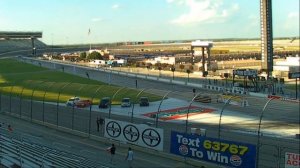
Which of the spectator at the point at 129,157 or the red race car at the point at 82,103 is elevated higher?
the red race car at the point at 82,103

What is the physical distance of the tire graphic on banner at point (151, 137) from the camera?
25.5 meters

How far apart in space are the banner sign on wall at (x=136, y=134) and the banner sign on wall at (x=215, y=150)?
1546 millimetres

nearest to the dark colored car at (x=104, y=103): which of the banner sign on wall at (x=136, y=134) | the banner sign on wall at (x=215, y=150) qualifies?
the banner sign on wall at (x=136, y=134)

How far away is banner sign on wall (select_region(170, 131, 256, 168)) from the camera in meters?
20.9

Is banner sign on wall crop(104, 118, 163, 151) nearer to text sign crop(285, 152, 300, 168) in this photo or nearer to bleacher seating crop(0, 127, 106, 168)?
bleacher seating crop(0, 127, 106, 168)

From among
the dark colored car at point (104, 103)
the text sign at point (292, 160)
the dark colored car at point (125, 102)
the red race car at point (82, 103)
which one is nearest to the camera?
the text sign at point (292, 160)

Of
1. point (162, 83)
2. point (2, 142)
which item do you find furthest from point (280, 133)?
point (162, 83)

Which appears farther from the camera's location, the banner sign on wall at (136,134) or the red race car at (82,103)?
the red race car at (82,103)

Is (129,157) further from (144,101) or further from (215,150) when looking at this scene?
(144,101)

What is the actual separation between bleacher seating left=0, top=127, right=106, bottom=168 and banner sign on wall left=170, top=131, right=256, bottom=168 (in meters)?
6.26

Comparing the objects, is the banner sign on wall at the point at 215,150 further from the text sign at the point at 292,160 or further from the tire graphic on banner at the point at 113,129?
the tire graphic on banner at the point at 113,129

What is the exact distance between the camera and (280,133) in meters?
25.2

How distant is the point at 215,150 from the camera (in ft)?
72.5

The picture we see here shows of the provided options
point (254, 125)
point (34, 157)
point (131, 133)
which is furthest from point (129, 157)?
point (254, 125)
